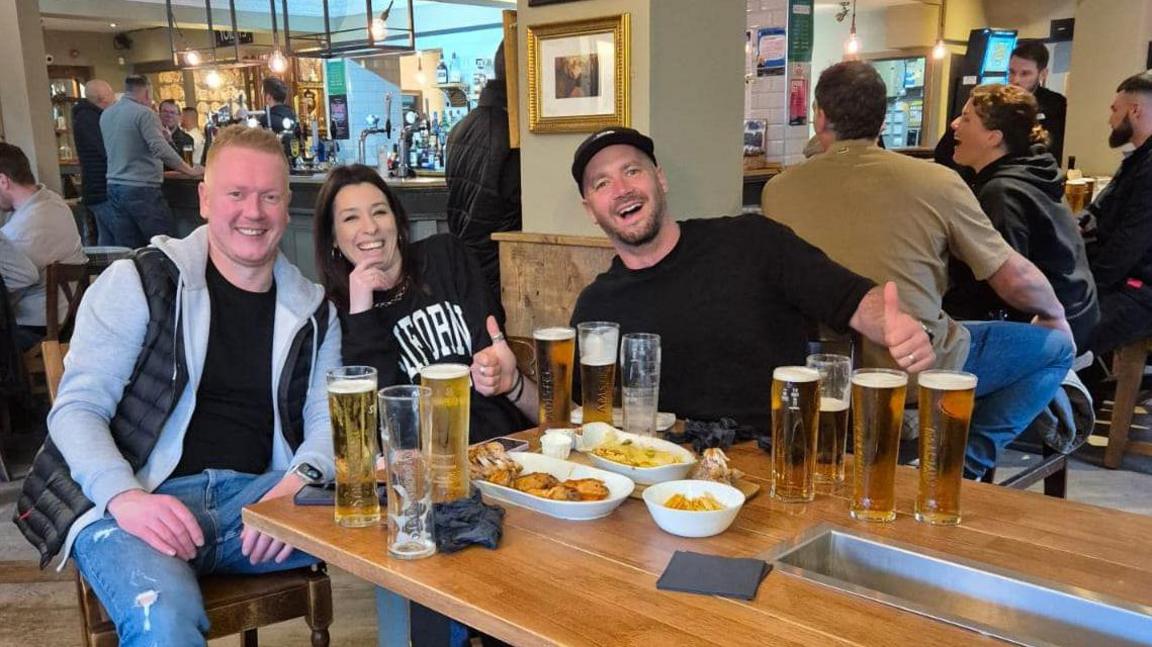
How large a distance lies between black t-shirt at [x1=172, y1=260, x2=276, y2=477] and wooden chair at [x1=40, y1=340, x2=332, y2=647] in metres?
0.26

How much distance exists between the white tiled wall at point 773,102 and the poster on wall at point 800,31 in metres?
0.10

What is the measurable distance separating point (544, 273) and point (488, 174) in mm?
561

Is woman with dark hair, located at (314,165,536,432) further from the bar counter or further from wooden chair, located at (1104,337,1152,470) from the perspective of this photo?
wooden chair, located at (1104,337,1152,470)

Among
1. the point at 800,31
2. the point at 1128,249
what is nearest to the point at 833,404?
the point at 1128,249

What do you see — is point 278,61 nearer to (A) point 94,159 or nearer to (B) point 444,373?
(A) point 94,159

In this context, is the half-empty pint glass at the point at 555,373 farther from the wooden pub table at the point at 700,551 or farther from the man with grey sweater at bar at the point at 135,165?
the man with grey sweater at bar at the point at 135,165

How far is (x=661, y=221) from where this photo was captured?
2289 mm

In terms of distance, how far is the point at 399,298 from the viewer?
7.40 feet

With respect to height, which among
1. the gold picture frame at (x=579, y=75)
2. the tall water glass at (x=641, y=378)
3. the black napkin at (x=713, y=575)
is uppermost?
the gold picture frame at (x=579, y=75)

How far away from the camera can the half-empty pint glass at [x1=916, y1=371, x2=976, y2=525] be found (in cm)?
134

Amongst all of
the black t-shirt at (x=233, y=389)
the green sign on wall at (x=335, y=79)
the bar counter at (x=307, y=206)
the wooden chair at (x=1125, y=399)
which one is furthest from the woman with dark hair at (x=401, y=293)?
the green sign on wall at (x=335, y=79)

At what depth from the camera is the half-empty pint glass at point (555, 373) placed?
1.81 m

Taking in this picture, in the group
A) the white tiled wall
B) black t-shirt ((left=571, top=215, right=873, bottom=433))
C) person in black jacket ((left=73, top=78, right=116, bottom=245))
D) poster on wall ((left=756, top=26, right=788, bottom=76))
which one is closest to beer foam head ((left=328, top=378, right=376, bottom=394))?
black t-shirt ((left=571, top=215, right=873, bottom=433))

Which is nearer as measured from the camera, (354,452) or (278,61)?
(354,452)
